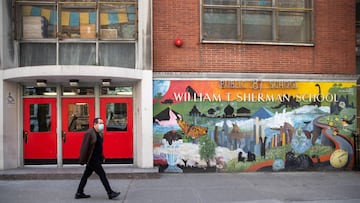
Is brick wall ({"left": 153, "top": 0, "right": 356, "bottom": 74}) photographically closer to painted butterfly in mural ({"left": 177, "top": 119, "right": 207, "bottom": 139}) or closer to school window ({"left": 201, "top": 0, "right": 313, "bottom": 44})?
school window ({"left": 201, "top": 0, "right": 313, "bottom": 44})

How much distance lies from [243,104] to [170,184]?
11.1 feet

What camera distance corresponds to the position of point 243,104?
11.1 m

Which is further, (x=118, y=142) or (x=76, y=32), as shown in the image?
(x=118, y=142)

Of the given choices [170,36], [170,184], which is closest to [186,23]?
[170,36]

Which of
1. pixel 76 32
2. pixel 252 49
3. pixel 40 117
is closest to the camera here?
pixel 76 32

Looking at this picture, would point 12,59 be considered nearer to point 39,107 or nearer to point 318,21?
point 39,107

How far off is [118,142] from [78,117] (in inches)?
54.9

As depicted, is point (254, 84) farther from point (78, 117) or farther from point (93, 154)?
point (93, 154)

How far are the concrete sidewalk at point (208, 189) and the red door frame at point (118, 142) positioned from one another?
1.30 m

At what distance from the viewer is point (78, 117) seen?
11.0 meters

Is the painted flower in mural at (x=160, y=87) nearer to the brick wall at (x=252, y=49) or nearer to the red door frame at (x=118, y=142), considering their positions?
the brick wall at (x=252, y=49)

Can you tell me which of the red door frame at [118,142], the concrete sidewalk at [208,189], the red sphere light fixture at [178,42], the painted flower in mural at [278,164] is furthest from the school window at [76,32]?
the painted flower in mural at [278,164]

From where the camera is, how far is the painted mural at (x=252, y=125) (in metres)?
10.8

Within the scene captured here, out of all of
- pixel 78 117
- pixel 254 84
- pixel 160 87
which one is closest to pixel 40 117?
pixel 78 117
